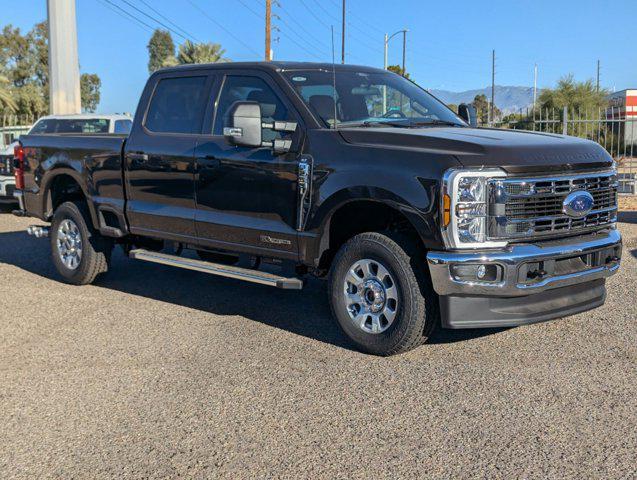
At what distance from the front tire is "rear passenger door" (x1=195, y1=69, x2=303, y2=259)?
0.59m

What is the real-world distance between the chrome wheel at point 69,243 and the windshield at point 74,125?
20.3 feet

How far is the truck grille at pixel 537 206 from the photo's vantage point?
4738 mm

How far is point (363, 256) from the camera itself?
527 centimetres

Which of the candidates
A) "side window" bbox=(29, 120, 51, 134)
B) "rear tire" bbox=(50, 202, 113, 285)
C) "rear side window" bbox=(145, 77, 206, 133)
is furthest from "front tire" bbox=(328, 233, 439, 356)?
"side window" bbox=(29, 120, 51, 134)

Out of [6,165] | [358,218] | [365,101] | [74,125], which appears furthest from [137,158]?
[6,165]

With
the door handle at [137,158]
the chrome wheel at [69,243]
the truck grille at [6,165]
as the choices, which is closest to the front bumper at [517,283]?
the door handle at [137,158]

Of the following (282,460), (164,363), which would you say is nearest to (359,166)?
(164,363)

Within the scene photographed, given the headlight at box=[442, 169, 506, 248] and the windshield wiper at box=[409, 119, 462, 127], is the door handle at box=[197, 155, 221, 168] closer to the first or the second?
the windshield wiper at box=[409, 119, 462, 127]

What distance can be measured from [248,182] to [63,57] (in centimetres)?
1893

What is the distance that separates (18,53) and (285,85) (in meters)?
69.6

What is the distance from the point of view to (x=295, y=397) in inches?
177

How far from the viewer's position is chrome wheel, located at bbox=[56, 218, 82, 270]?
25.8 feet

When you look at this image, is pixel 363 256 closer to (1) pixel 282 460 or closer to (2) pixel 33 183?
(1) pixel 282 460

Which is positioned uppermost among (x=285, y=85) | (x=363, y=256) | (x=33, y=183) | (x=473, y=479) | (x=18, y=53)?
(x=18, y=53)
